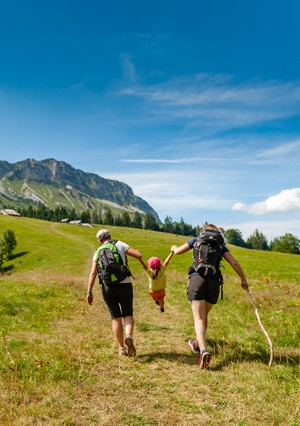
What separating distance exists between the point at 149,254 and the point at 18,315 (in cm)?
4900

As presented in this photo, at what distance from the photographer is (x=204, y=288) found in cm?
852

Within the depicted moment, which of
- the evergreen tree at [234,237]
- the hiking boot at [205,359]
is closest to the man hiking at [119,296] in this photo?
the hiking boot at [205,359]

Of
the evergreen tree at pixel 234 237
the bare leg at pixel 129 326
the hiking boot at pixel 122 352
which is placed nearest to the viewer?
the hiking boot at pixel 122 352

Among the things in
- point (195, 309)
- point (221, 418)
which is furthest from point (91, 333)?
point (221, 418)

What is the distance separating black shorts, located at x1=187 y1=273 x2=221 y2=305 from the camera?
849 centimetres

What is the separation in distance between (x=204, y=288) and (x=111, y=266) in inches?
93.3

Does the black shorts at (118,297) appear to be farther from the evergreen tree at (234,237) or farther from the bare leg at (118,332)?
the evergreen tree at (234,237)

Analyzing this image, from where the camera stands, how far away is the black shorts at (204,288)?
849 centimetres

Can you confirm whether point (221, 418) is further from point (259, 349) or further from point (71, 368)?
point (259, 349)

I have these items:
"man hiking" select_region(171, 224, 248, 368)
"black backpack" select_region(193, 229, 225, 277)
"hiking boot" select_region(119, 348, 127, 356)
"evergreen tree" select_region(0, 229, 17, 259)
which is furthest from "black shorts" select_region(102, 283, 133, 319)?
"evergreen tree" select_region(0, 229, 17, 259)

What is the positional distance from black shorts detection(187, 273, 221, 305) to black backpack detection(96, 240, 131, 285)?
1.69m

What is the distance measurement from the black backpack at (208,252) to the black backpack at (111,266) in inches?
73.2

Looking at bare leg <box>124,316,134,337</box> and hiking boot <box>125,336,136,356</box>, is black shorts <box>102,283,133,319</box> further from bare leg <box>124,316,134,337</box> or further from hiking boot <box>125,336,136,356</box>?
hiking boot <box>125,336,136,356</box>

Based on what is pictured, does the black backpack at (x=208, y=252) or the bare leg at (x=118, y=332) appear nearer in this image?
the black backpack at (x=208, y=252)
